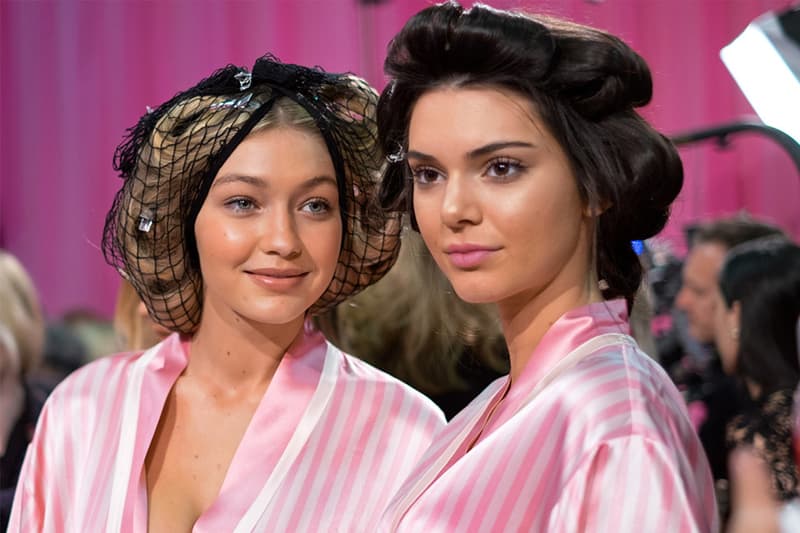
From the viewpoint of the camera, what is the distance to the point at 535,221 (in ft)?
5.19

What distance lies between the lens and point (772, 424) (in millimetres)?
2768

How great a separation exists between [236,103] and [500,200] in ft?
2.10

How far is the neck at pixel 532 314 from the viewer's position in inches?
65.6

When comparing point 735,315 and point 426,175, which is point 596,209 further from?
point 735,315

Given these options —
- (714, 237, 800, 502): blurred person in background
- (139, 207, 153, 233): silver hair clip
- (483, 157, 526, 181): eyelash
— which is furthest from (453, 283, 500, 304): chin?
(714, 237, 800, 502): blurred person in background

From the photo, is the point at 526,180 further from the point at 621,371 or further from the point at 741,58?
the point at 741,58

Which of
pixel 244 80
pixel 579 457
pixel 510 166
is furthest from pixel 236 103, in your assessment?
pixel 579 457

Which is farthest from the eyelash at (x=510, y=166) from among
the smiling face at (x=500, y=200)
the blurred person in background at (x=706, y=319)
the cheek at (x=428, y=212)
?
the blurred person in background at (x=706, y=319)

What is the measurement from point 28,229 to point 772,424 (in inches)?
134

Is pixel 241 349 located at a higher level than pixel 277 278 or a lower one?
lower

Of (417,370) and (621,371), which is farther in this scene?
(417,370)

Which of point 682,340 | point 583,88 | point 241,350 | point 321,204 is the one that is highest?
point 583,88

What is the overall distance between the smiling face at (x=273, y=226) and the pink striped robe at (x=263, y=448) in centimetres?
18

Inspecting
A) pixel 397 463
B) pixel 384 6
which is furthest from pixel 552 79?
pixel 384 6
